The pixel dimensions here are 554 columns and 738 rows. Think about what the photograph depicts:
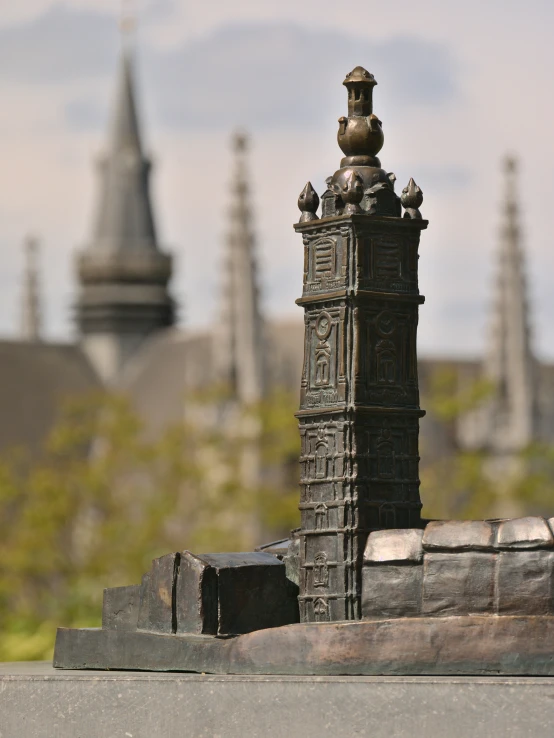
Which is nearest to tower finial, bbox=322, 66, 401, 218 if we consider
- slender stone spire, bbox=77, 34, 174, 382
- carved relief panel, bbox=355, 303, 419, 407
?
carved relief panel, bbox=355, 303, 419, 407

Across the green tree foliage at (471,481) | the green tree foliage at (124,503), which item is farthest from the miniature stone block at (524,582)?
the green tree foliage at (471,481)

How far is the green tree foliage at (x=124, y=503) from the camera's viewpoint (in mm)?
46812

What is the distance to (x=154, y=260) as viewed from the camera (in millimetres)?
77500

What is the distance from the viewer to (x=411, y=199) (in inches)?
532

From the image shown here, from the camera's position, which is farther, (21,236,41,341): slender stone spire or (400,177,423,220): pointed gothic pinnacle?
(21,236,41,341): slender stone spire

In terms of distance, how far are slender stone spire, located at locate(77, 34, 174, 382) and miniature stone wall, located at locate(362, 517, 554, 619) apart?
6322cm

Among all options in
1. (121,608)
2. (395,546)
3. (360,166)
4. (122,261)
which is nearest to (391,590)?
(395,546)

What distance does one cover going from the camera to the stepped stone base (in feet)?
39.3

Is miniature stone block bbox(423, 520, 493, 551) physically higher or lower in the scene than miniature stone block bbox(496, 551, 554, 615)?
higher

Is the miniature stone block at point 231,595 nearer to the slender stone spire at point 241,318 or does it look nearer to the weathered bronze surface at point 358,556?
the weathered bronze surface at point 358,556

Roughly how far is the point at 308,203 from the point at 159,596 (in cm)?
257

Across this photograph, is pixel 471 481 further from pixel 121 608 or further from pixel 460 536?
pixel 460 536

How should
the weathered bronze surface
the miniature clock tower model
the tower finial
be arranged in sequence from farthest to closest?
1. the tower finial
2. the miniature clock tower model
3. the weathered bronze surface

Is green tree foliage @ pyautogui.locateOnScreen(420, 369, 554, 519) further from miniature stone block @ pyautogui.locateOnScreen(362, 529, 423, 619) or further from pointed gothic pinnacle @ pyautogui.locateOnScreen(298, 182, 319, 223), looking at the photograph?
miniature stone block @ pyautogui.locateOnScreen(362, 529, 423, 619)
